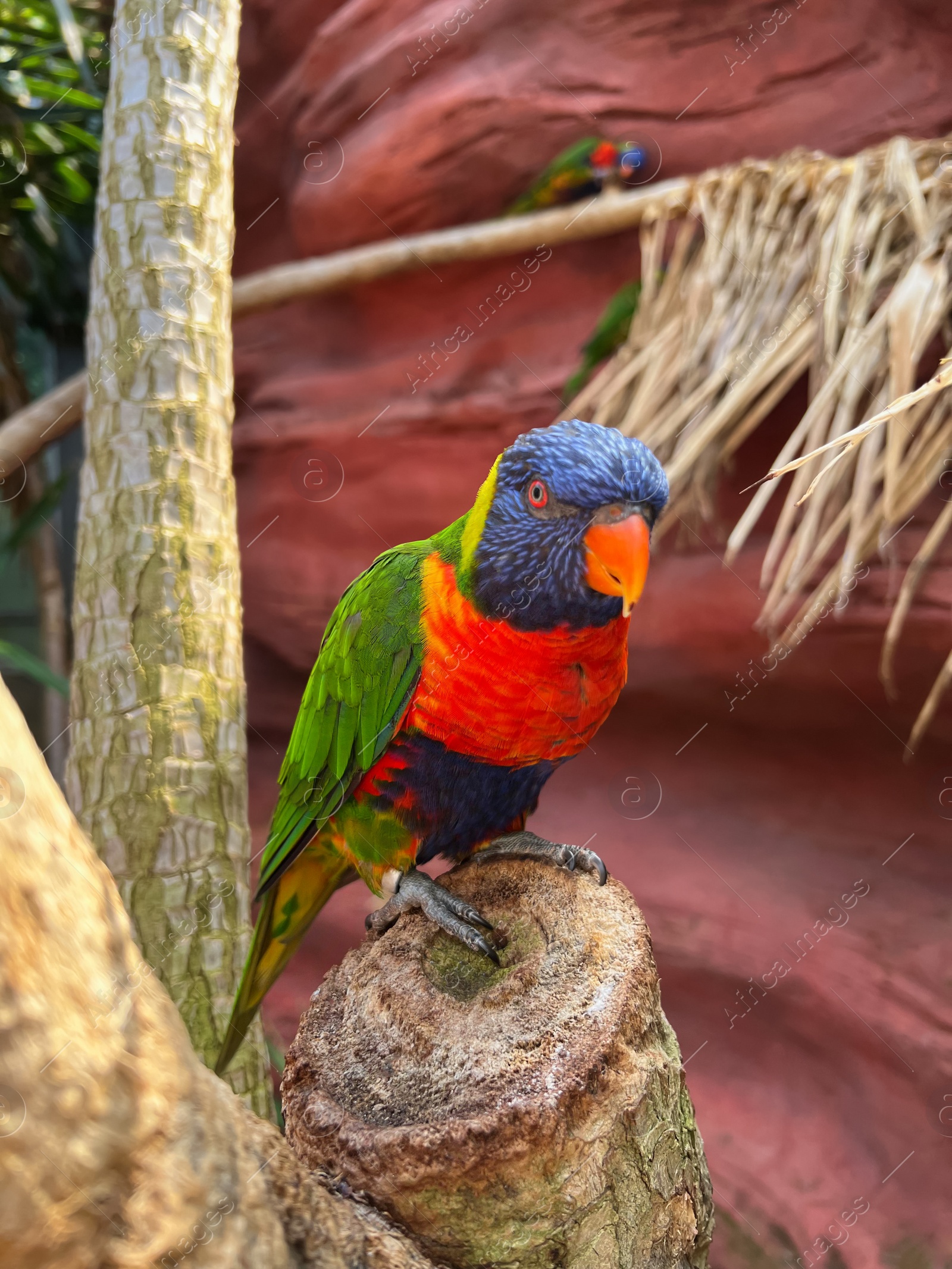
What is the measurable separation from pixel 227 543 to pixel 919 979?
2431 mm

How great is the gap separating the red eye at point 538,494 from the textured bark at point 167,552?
95 centimetres

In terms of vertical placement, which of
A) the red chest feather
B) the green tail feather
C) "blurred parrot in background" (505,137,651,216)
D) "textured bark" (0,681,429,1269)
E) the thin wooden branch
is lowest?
the green tail feather

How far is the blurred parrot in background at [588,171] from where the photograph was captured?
3.46 metres

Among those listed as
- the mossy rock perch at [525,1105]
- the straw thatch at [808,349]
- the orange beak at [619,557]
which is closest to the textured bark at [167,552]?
the mossy rock perch at [525,1105]

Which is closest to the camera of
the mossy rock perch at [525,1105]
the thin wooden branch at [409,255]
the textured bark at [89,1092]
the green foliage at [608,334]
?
the textured bark at [89,1092]

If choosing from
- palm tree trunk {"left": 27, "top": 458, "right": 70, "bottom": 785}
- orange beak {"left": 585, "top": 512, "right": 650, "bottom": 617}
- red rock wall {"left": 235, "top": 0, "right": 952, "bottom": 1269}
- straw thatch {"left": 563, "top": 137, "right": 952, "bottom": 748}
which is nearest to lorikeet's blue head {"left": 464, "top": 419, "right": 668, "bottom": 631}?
orange beak {"left": 585, "top": 512, "right": 650, "bottom": 617}

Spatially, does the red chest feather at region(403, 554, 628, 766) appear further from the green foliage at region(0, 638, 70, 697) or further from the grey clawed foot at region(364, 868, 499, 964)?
the green foliage at region(0, 638, 70, 697)

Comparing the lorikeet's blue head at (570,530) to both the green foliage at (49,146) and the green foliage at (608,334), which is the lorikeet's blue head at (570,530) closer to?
the green foliage at (608,334)

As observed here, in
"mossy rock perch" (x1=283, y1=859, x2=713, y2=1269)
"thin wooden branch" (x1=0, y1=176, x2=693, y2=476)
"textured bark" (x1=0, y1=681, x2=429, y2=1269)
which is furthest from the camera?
"thin wooden branch" (x1=0, y1=176, x2=693, y2=476)

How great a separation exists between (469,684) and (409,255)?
2425mm

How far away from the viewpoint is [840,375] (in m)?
2.35

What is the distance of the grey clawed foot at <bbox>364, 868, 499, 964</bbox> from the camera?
4.28ft

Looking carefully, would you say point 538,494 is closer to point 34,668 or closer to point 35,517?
point 34,668

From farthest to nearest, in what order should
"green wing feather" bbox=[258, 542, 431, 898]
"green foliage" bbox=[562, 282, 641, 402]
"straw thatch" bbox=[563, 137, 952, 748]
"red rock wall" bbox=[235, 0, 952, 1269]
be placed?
1. "green foliage" bbox=[562, 282, 641, 402]
2. "red rock wall" bbox=[235, 0, 952, 1269]
3. "straw thatch" bbox=[563, 137, 952, 748]
4. "green wing feather" bbox=[258, 542, 431, 898]
